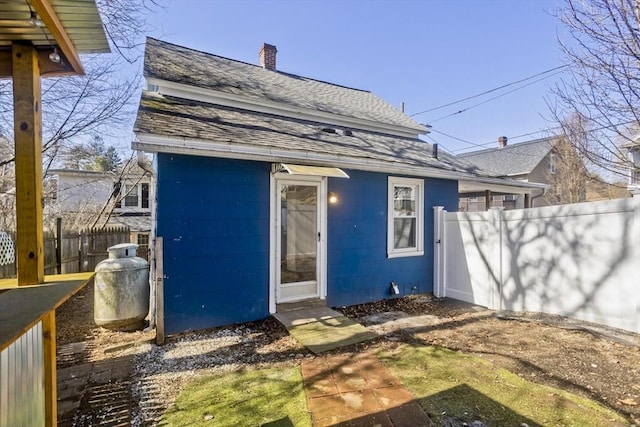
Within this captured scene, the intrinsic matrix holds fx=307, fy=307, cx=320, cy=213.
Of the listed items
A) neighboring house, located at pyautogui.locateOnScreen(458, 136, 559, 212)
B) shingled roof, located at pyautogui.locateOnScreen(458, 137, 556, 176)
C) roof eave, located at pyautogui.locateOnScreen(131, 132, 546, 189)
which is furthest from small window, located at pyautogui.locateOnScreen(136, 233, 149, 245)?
shingled roof, located at pyautogui.locateOnScreen(458, 137, 556, 176)

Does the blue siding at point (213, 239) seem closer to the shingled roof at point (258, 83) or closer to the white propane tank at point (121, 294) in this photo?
the white propane tank at point (121, 294)

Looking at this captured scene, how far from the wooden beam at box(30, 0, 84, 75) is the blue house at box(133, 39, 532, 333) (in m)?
2.05

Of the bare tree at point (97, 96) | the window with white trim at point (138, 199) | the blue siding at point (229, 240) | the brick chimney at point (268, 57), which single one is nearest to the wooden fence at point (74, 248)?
the bare tree at point (97, 96)

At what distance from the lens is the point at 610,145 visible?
5000mm

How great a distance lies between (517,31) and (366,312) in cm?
1020

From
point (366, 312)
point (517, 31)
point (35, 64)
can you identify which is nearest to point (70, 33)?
point (35, 64)

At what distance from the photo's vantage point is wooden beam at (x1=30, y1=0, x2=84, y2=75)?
182 centimetres

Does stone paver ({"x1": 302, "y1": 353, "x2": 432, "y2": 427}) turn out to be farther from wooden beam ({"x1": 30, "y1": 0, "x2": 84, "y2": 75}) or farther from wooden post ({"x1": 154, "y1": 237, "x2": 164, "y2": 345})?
wooden beam ({"x1": 30, "y1": 0, "x2": 84, "y2": 75})

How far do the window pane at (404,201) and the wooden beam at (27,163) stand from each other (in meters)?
6.29

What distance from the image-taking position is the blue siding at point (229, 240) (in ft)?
16.0

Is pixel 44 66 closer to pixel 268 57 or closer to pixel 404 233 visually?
pixel 404 233

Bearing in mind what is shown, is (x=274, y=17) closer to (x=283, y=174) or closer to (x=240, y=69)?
(x=240, y=69)

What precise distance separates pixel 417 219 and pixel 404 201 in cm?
57

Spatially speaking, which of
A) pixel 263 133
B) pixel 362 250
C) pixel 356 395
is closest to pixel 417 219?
pixel 362 250
